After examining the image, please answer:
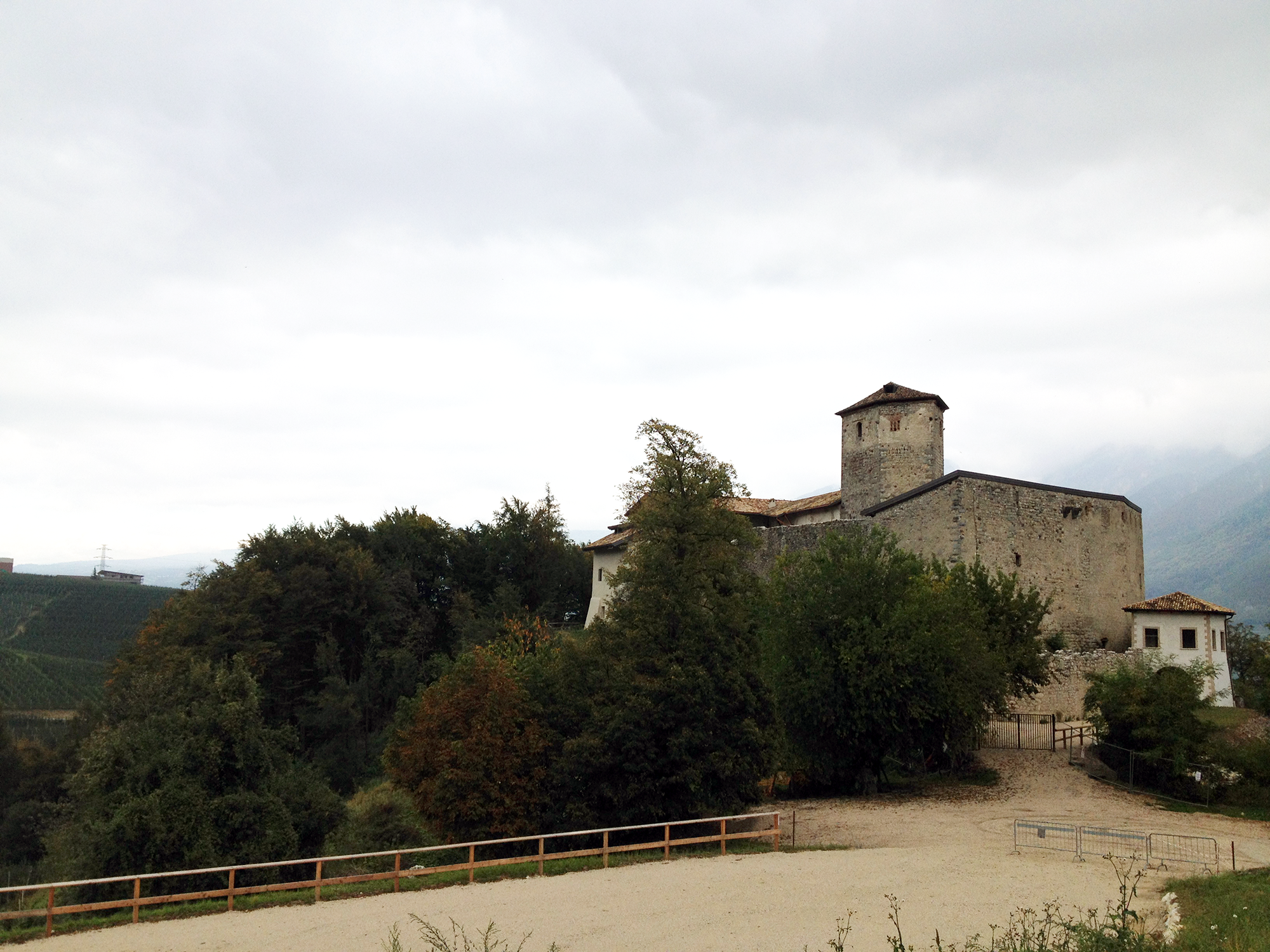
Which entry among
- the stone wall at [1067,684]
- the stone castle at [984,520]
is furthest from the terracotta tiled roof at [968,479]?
the stone wall at [1067,684]

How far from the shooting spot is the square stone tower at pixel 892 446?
42.3 m

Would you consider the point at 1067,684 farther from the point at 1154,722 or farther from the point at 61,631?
the point at 61,631

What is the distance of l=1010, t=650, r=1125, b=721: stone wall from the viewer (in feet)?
109

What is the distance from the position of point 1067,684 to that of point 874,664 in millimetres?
12673

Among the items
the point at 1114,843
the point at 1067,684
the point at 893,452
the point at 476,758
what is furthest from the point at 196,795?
the point at 893,452

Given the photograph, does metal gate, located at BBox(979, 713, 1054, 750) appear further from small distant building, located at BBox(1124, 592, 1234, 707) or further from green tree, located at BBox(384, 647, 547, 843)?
green tree, located at BBox(384, 647, 547, 843)

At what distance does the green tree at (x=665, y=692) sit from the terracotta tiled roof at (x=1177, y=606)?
19.0 m

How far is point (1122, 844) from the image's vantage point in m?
18.5

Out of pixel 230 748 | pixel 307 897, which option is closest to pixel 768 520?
pixel 230 748

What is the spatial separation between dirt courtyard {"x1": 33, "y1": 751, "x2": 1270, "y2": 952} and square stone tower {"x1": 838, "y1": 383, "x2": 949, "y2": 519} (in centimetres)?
2277

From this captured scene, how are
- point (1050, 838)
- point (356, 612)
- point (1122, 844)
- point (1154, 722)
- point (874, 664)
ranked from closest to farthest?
point (1122, 844), point (1050, 838), point (1154, 722), point (874, 664), point (356, 612)

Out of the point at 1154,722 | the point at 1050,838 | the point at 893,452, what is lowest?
the point at 1050,838

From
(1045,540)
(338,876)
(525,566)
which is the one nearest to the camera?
(338,876)

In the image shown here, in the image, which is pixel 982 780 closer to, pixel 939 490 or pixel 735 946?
pixel 939 490
